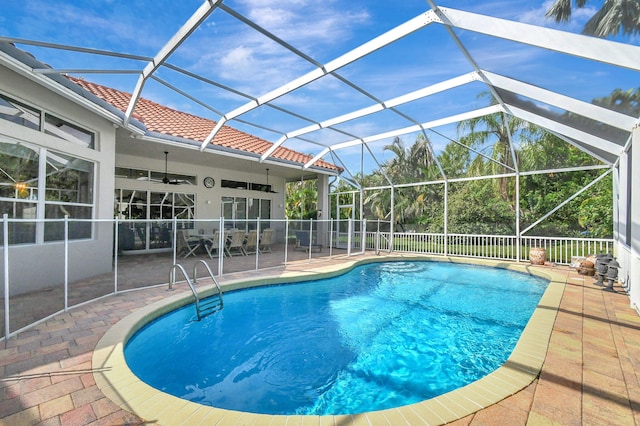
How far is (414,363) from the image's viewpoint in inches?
147

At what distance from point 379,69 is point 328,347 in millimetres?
5095

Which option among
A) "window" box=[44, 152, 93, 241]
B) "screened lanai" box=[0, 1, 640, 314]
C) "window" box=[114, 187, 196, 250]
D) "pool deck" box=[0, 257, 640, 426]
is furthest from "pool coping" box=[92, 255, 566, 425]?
"screened lanai" box=[0, 1, 640, 314]

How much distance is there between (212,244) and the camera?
8781mm

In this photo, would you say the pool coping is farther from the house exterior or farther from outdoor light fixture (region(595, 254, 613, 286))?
outdoor light fixture (region(595, 254, 613, 286))

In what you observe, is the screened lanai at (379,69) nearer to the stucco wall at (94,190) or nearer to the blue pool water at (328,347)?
the stucco wall at (94,190)

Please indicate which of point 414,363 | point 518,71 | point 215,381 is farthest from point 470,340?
point 518,71

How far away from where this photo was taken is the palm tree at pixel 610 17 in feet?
9.27

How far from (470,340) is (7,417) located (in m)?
4.93

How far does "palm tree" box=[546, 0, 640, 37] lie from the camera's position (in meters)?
2.82

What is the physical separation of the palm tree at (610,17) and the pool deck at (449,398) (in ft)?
10.8

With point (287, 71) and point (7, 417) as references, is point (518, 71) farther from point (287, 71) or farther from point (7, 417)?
point (7, 417)

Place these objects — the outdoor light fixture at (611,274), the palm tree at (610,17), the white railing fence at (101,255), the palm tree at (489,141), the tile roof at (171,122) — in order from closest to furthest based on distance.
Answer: the palm tree at (610,17) → the white railing fence at (101,255) → the outdoor light fixture at (611,274) → the tile roof at (171,122) → the palm tree at (489,141)

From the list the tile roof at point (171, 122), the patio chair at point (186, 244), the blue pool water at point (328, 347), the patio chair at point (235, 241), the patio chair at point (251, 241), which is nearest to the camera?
the blue pool water at point (328, 347)

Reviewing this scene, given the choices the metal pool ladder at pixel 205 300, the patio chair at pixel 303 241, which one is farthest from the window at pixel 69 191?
the patio chair at pixel 303 241
